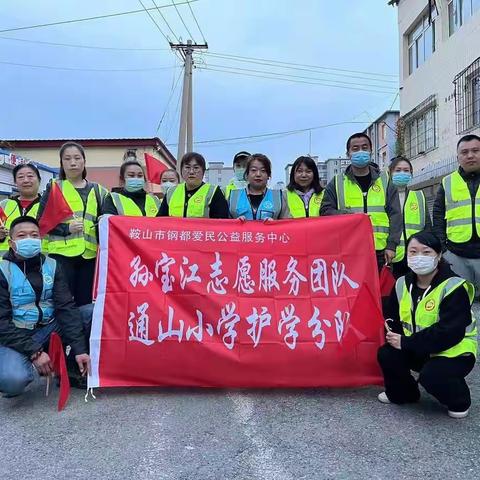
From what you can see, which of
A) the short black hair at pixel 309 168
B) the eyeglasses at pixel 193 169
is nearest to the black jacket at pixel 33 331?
the eyeglasses at pixel 193 169

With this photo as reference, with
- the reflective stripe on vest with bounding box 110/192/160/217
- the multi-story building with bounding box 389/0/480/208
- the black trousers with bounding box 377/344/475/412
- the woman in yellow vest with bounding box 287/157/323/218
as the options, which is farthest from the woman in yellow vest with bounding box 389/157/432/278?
the multi-story building with bounding box 389/0/480/208

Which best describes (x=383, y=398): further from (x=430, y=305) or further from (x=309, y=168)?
(x=309, y=168)

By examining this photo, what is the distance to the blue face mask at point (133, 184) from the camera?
15.0 ft

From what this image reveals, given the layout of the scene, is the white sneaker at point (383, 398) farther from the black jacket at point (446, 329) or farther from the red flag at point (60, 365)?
the red flag at point (60, 365)

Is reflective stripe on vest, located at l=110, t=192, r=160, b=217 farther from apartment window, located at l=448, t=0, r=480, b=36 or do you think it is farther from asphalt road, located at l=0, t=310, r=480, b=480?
apartment window, located at l=448, t=0, r=480, b=36

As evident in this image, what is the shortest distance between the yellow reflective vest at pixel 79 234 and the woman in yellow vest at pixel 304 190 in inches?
67.1

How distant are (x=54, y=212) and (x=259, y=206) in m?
1.72

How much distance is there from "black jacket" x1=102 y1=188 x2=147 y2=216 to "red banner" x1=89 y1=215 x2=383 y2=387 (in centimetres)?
45

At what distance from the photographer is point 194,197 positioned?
4.55m

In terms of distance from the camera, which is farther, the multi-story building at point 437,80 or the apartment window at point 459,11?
the multi-story building at point 437,80

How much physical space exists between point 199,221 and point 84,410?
63.1 inches

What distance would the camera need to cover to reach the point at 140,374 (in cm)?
372

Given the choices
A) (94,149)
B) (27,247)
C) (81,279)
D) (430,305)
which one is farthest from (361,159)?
(94,149)

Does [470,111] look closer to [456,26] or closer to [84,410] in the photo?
[456,26]
